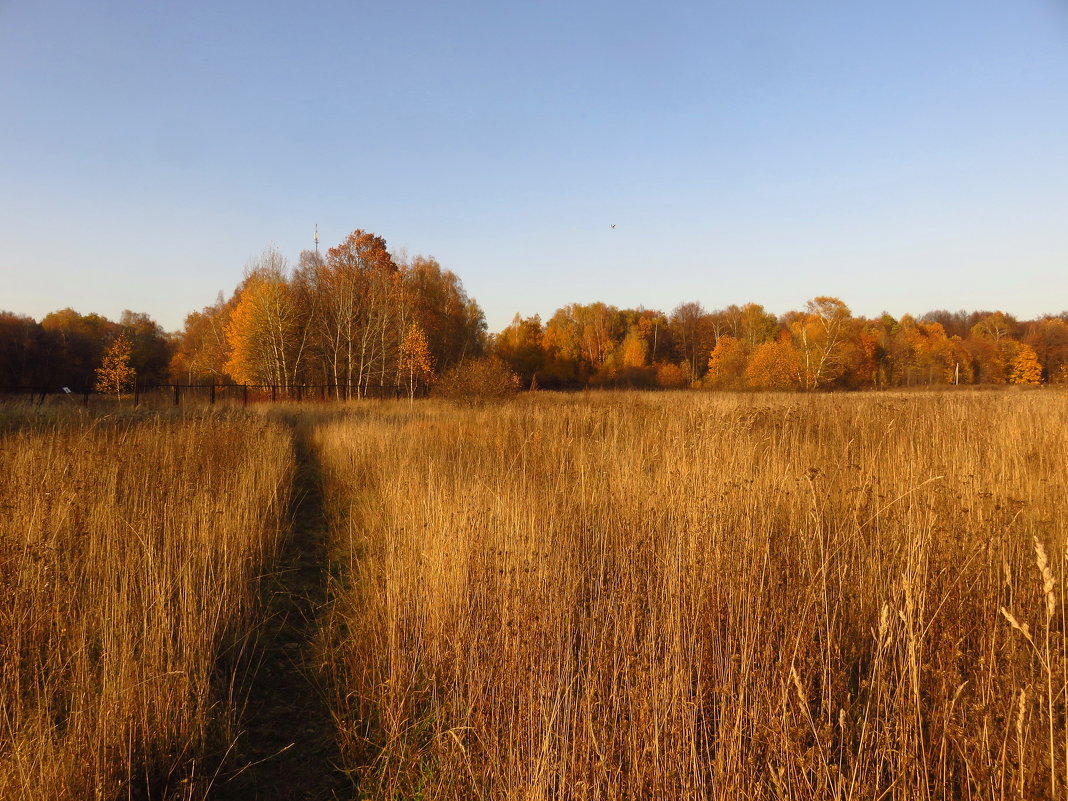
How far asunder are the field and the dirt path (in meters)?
0.02

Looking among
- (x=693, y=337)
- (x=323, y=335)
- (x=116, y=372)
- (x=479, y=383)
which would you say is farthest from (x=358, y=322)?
(x=693, y=337)

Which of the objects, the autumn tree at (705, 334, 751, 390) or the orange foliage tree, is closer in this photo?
the orange foliage tree

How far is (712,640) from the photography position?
2.59 metres

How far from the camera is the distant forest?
1231 inches

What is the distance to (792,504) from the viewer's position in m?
4.23

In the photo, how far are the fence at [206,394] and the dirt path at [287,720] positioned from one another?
15099 mm

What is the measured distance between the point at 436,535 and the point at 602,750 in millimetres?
2214

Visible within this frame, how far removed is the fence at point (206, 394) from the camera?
1822cm

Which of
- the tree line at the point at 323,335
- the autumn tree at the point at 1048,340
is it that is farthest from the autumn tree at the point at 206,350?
the autumn tree at the point at 1048,340

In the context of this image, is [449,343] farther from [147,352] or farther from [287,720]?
[287,720]

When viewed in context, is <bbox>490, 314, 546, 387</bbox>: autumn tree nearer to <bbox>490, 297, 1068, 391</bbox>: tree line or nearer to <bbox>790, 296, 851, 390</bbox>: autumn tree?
<bbox>490, 297, 1068, 391</bbox>: tree line

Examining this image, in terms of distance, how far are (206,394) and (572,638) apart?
24.7 meters

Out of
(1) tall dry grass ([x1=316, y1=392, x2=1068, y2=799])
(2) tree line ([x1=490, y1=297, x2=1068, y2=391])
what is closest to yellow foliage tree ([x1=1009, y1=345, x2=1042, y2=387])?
(2) tree line ([x1=490, y1=297, x2=1068, y2=391])

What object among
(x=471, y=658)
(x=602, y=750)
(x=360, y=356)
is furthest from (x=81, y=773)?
(x=360, y=356)
